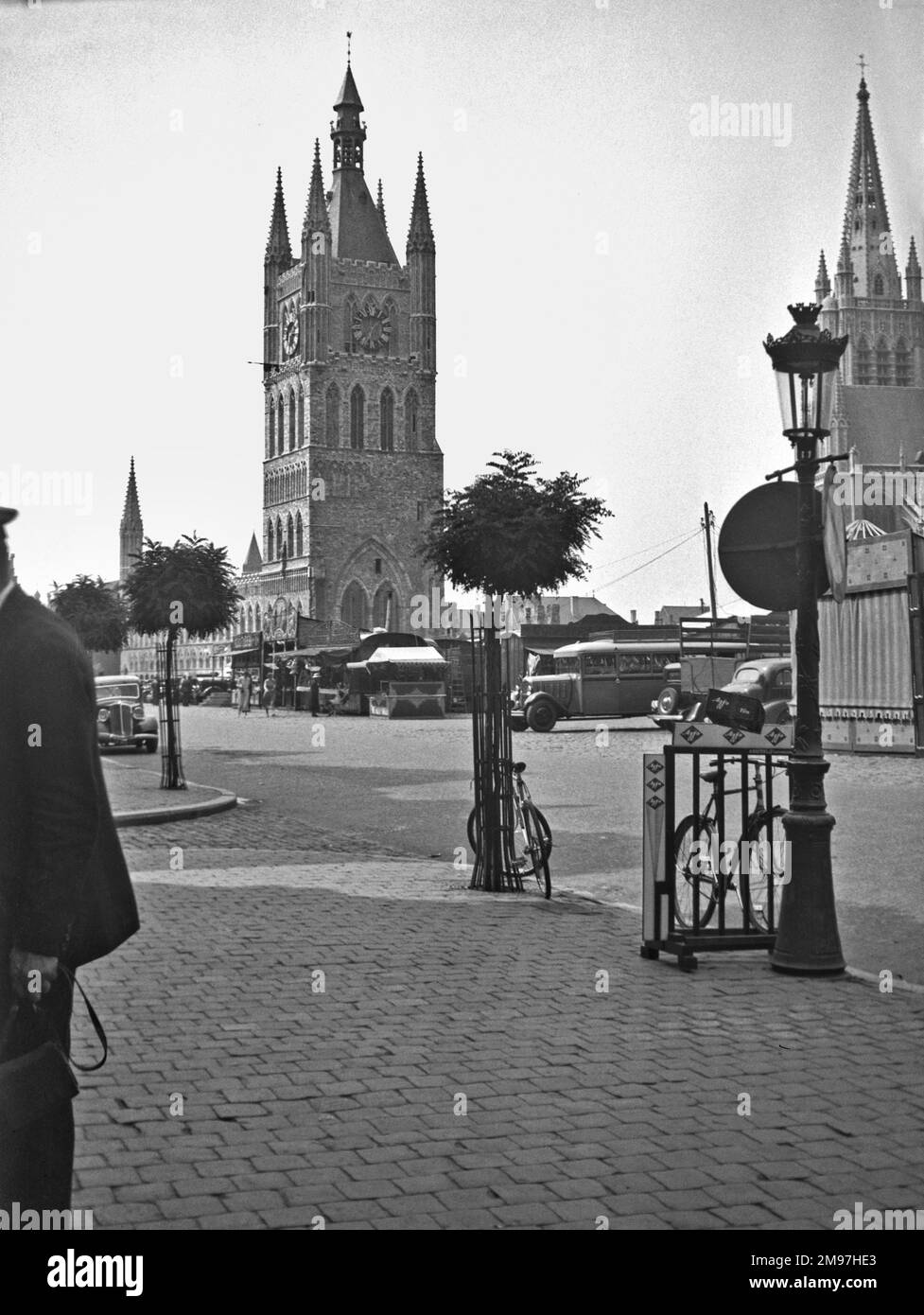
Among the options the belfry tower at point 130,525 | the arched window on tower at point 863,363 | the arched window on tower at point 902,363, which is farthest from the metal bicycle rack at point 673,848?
the belfry tower at point 130,525

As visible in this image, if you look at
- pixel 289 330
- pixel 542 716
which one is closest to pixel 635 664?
pixel 542 716

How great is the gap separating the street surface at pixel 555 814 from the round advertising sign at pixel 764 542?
2008 millimetres

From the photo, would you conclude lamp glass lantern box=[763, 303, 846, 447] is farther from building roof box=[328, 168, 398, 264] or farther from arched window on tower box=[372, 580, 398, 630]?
building roof box=[328, 168, 398, 264]

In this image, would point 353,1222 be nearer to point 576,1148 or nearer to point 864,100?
point 576,1148

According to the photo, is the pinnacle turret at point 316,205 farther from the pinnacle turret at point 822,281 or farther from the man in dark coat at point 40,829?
the man in dark coat at point 40,829

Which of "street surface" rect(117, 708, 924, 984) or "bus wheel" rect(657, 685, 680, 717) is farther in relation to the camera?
"bus wheel" rect(657, 685, 680, 717)

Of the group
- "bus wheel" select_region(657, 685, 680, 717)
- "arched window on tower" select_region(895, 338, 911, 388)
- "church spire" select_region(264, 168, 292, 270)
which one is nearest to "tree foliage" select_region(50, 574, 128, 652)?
"church spire" select_region(264, 168, 292, 270)

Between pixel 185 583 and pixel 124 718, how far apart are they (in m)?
26.2

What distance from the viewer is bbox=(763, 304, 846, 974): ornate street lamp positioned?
7230 mm

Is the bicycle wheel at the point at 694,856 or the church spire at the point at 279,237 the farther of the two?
the church spire at the point at 279,237

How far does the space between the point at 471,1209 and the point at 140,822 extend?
11015mm

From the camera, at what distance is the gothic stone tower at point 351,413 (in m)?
111

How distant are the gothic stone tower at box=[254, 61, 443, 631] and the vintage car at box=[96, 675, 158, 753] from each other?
3083 inches
